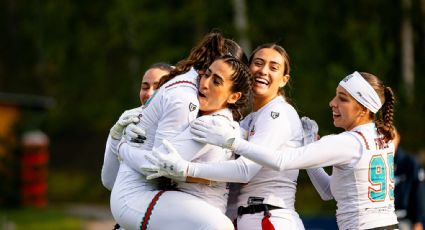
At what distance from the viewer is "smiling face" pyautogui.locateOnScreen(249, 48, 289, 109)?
620 cm

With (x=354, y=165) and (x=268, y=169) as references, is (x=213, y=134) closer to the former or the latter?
(x=268, y=169)

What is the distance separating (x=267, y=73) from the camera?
6.21 metres

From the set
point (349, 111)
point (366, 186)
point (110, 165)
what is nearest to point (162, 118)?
point (110, 165)

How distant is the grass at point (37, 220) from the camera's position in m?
19.8

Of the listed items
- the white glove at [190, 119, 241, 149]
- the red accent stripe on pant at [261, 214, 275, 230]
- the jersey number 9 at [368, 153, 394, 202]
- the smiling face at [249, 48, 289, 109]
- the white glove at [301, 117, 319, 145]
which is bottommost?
the red accent stripe on pant at [261, 214, 275, 230]

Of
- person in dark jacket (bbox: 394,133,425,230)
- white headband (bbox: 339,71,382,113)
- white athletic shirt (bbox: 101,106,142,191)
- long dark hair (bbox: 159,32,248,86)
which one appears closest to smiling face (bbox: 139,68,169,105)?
white athletic shirt (bbox: 101,106,142,191)

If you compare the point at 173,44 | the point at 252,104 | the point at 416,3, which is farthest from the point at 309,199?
the point at 252,104

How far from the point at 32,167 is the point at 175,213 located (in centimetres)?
1956

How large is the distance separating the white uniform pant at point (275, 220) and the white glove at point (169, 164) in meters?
0.52

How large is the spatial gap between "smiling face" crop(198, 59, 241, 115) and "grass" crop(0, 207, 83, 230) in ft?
45.8

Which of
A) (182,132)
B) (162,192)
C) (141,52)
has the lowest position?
(162,192)

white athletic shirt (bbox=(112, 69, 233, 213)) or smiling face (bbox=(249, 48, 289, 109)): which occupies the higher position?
smiling face (bbox=(249, 48, 289, 109))

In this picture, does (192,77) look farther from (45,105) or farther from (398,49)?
(45,105)

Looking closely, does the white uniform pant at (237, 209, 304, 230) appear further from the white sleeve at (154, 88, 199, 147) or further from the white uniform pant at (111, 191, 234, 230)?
the white sleeve at (154, 88, 199, 147)
